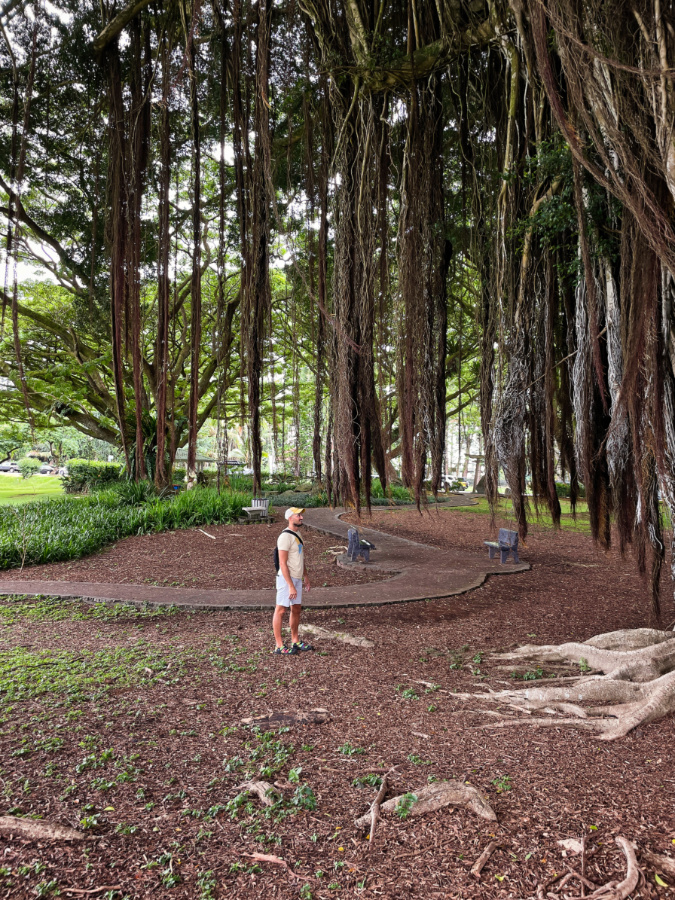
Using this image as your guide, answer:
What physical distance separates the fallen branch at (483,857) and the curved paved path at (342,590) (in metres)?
3.40

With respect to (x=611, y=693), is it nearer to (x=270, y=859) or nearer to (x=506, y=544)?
(x=270, y=859)

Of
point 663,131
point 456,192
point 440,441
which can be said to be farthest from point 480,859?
point 456,192

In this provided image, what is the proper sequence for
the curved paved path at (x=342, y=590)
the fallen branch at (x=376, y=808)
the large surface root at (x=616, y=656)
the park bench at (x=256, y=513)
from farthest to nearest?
the park bench at (x=256, y=513) → the curved paved path at (x=342, y=590) → the large surface root at (x=616, y=656) → the fallen branch at (x=376, y=808)

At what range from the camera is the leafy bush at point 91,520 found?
7234 millimetres

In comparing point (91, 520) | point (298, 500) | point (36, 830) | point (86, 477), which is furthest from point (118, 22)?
point (86, 477)

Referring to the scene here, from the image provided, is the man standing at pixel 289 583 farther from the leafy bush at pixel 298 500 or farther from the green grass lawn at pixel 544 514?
the leafy bush at pixel 298 500

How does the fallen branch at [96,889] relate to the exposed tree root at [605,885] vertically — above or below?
below

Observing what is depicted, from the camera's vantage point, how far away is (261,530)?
379 inches

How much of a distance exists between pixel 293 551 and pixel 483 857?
2.55 meters

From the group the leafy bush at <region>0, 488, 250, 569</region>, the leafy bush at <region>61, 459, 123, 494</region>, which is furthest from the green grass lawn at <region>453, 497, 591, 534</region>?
the leafy bush at <region>61, 459, 123, 494</region>

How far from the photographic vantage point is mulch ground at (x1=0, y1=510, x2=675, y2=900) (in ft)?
5.30

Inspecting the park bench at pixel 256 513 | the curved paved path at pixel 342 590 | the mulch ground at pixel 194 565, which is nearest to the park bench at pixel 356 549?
the curved paved path at pixel 342 590

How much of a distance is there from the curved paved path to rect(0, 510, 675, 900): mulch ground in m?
0.94

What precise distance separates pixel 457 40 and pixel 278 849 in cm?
375
